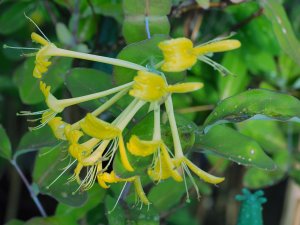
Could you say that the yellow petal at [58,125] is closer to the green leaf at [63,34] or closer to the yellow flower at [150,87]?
the yellow flower at [150,87]

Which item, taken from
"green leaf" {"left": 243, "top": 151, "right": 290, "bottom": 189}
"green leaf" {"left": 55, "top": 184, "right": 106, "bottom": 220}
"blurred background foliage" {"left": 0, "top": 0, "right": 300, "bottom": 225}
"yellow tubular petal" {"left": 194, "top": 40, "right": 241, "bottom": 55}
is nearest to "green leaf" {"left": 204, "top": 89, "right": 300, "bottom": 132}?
"blurred background foliage" {"left": 0, "top": 0, "right": 300, "bottom": 225}

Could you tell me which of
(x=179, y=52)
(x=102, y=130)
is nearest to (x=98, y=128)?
(x=102, y=130)

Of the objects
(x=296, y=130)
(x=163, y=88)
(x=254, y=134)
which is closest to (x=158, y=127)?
(x=163, y=88)

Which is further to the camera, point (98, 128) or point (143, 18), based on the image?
point (143, 18)

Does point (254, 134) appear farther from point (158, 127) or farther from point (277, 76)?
point (158, 127)

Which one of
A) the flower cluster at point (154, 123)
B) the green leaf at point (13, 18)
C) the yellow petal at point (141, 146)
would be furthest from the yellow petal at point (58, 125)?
the green leaf at point (13, 18)

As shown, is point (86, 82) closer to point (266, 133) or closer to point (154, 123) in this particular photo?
point (154, 123)
